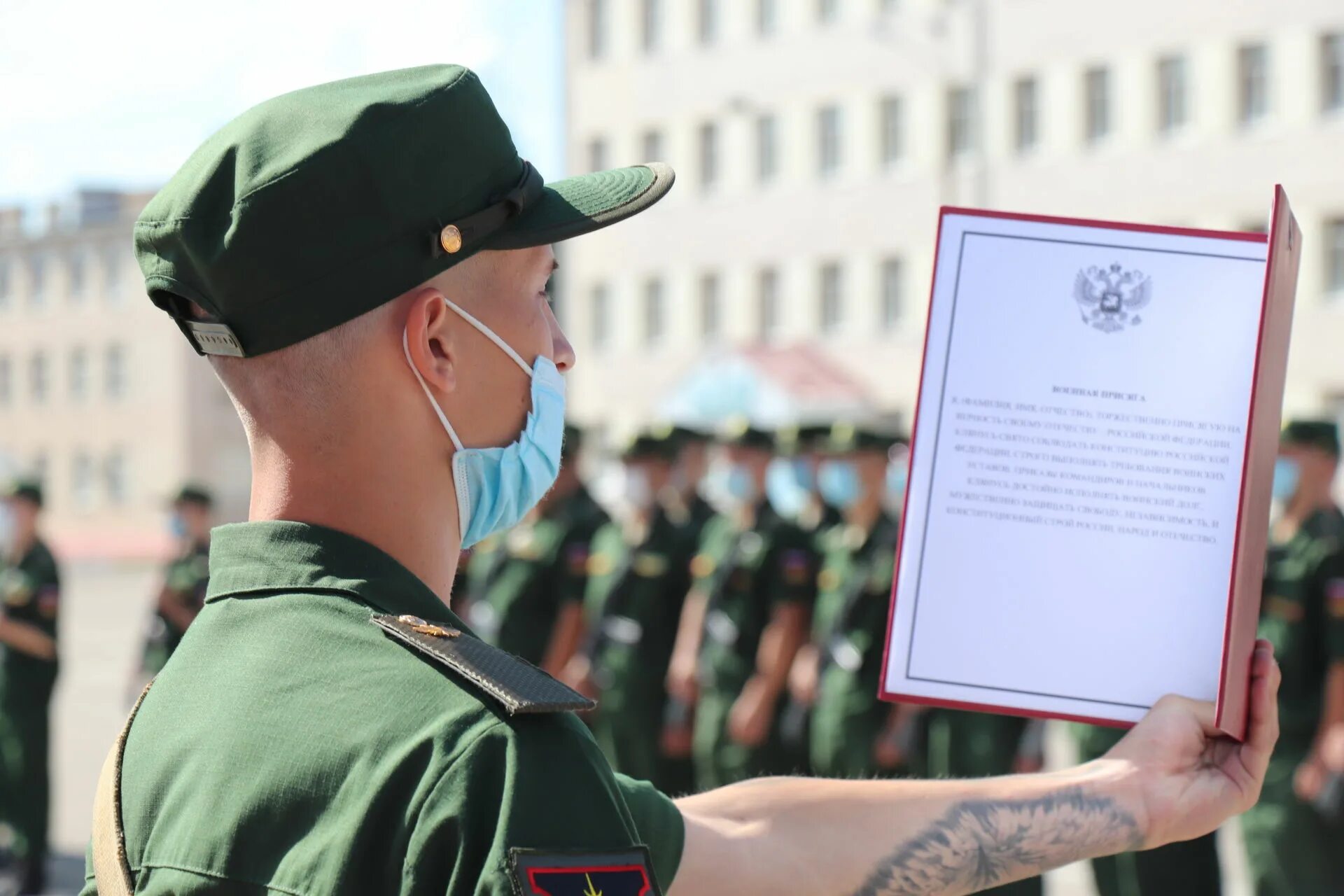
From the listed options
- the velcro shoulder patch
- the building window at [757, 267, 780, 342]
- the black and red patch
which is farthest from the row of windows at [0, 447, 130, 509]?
the black and red patch

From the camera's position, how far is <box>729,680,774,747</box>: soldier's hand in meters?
8.65

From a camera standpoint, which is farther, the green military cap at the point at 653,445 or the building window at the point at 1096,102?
the building window at the point at 1096,102

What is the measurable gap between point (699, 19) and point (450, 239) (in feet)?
134

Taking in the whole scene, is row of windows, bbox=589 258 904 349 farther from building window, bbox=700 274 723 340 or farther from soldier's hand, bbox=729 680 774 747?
soldier's hand, bbox=729 680 774 747

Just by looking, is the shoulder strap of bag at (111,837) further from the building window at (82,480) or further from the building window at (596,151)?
the building window at (82,480)

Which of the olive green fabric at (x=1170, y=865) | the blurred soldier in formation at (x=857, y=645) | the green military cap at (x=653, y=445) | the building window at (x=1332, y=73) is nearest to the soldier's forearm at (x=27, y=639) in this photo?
the green military cap at (x=653, y=445)

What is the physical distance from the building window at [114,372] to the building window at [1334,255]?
43.6m

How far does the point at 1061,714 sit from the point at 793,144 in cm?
3822

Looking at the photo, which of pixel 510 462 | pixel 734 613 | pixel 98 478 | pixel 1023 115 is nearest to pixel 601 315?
pixel 1023 115

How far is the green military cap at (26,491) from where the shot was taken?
10.2 m

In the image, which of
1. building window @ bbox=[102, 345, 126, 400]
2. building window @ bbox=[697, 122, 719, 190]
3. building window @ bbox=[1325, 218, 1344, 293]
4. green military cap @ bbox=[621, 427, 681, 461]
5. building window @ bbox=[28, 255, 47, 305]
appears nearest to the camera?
green military cap @ bbox=[621, 427, 681, 461]

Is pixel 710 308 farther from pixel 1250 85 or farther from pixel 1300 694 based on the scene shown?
pixel 1300 694

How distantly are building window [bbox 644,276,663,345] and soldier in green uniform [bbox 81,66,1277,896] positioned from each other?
40.3 metres

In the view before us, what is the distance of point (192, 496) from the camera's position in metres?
11.3
